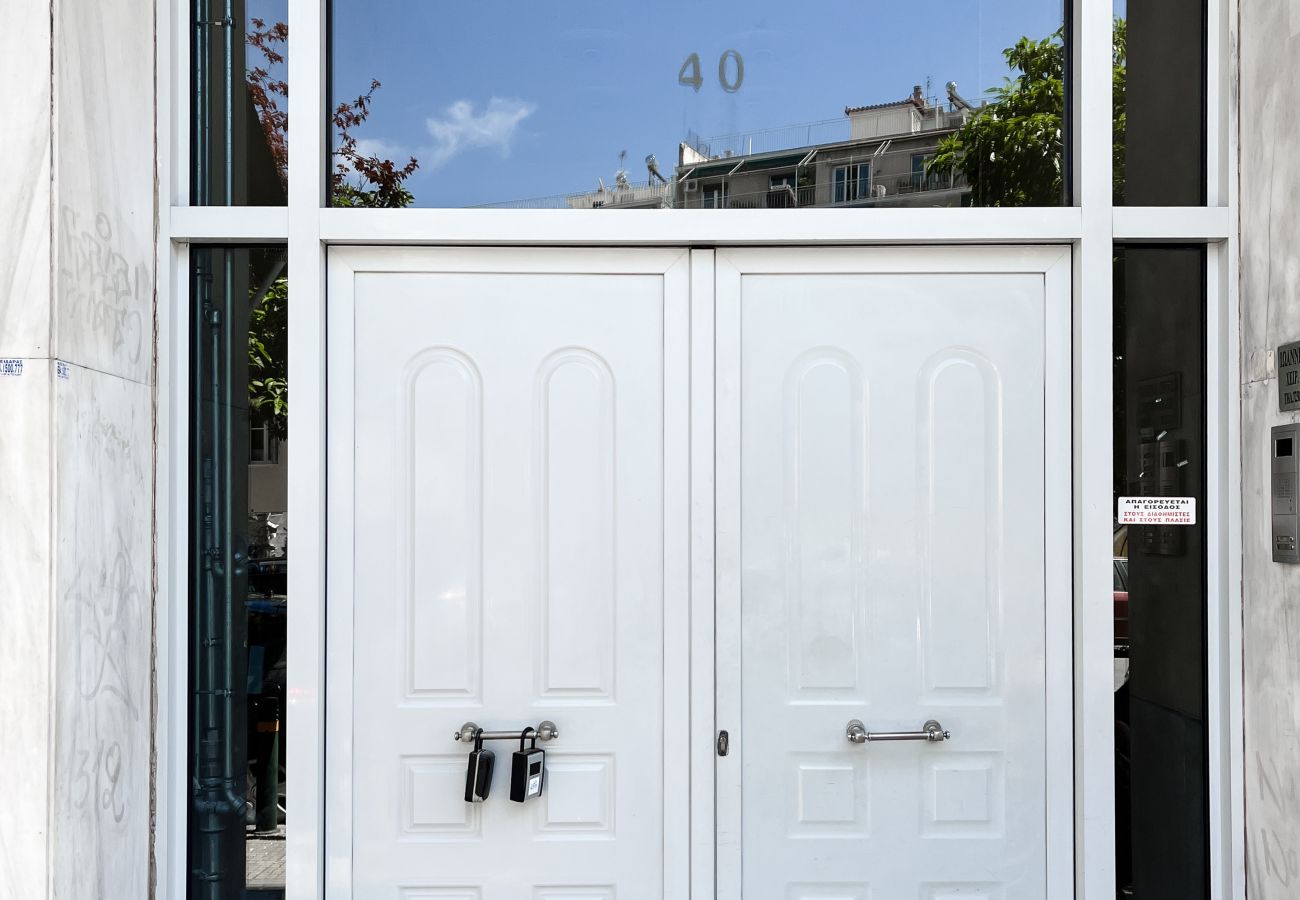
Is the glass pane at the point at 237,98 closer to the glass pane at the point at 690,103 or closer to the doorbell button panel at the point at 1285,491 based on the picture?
the glass pane at the point at 690,103

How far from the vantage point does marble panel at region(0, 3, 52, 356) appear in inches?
83.4

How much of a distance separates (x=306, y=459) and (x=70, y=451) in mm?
544

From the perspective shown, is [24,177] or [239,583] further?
[239,583]

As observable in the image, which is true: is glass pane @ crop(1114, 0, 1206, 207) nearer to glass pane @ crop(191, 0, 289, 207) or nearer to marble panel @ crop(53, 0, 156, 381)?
glass pane @ crop(191, 0, 289, 207)

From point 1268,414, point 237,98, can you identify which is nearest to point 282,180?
point 237,98

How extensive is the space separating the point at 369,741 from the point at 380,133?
165 centimetres

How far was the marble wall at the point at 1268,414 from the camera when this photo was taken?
232 centimetres

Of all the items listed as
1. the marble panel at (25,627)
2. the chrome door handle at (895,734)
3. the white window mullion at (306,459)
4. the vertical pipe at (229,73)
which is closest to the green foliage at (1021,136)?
the chrome door handle at (895,734)

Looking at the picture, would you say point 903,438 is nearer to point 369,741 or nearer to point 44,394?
point 369,741

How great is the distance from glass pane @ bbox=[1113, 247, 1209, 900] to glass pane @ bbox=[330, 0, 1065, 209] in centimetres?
48

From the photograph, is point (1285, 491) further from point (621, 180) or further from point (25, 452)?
point (25, 452)

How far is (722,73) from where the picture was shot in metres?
2.67

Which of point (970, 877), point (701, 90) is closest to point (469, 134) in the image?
point (701, 90)

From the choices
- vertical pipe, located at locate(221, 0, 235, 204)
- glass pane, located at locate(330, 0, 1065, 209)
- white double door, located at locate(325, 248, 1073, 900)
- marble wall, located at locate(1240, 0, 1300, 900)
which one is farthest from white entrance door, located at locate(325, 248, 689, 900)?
marble wall, located at locate(1240, 0, 1300, 900)
